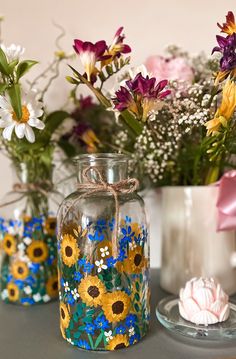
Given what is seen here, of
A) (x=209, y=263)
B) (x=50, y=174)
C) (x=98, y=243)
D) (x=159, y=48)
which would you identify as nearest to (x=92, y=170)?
(x=98, y=243)

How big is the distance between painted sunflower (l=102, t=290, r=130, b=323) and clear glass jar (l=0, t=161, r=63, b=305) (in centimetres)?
23

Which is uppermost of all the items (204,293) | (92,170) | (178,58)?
(178,58)

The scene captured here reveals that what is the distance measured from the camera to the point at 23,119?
71cm

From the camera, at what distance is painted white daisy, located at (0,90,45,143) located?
0.70 m

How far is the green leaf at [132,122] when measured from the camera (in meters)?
0.76

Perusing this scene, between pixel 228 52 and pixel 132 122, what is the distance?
213 mm

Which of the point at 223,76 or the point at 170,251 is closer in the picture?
the point at 223,76

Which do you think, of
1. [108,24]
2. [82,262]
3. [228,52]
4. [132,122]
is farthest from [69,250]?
[108,24]

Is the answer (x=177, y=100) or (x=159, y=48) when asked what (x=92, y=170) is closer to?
(x=177, y=100)

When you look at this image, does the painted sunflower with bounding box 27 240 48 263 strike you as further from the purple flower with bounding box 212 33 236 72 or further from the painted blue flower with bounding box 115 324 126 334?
the purple flower with bounding box 212 33 236 72

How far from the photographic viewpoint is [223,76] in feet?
2.19

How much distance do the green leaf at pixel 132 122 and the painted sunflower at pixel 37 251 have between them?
30cm

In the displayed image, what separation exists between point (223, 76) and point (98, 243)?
1.08 ft

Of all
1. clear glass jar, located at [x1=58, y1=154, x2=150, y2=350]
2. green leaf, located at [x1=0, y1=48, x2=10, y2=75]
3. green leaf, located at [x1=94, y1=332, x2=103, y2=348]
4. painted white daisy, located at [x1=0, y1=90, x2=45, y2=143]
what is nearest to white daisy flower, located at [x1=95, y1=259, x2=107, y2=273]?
clear glass jar, located at [x1=58, y1=154, x2=150, y2=350]
